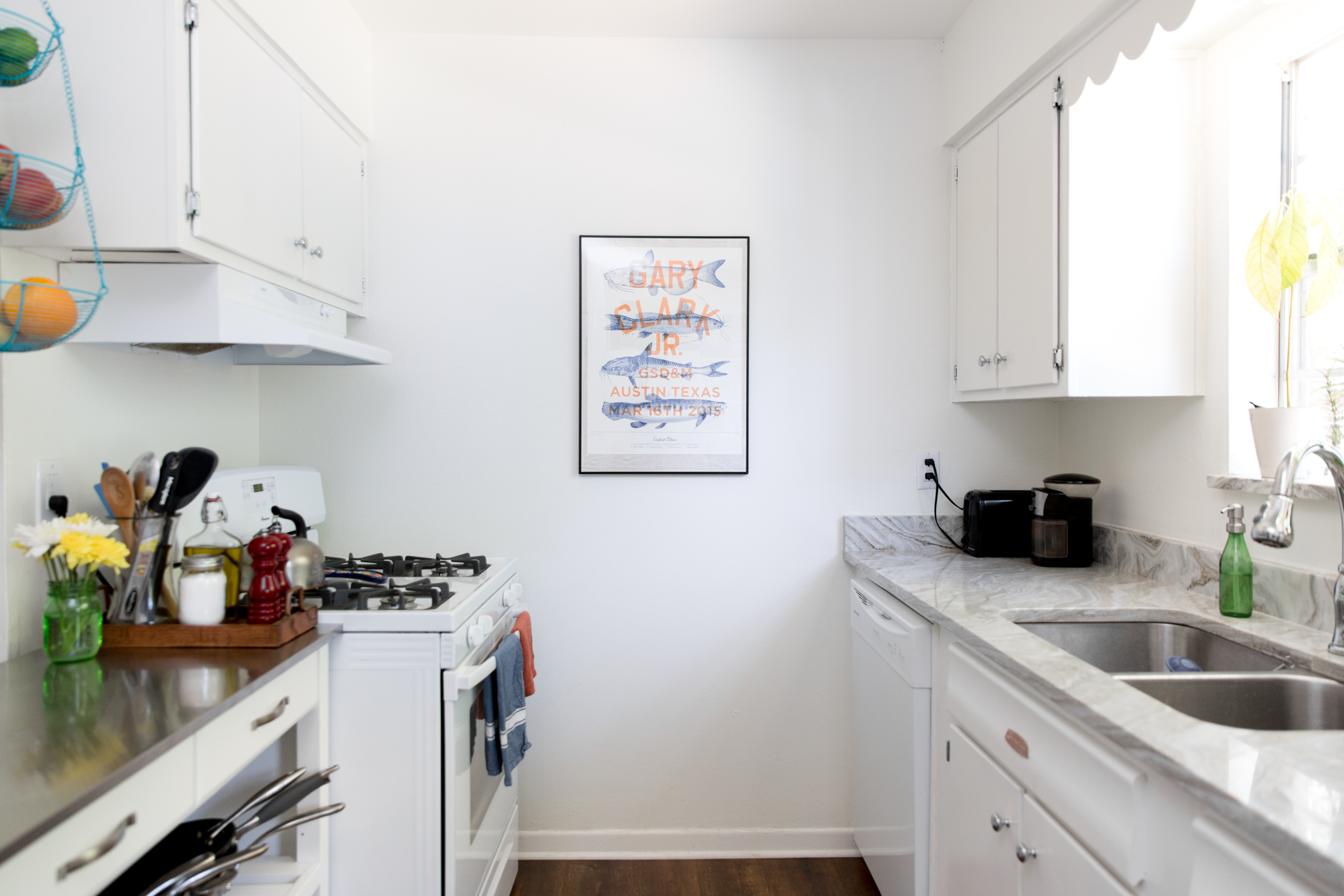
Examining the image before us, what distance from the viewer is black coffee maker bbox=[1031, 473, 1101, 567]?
82.2 inches

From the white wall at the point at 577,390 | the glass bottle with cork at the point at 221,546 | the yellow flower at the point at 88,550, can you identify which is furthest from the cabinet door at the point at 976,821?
the yellow flower at the point at 88,550

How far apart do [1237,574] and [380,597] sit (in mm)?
1989

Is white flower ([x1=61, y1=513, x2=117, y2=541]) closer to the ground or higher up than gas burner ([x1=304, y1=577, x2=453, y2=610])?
higher up

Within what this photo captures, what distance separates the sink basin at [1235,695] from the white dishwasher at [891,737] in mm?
554

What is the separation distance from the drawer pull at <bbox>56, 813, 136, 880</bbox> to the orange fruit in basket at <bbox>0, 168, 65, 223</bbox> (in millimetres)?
1015

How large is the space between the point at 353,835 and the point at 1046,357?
211cm

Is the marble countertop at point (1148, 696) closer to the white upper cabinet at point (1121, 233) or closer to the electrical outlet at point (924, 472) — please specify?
the electrical outlet at point (924, 472)

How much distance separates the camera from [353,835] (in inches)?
63.9

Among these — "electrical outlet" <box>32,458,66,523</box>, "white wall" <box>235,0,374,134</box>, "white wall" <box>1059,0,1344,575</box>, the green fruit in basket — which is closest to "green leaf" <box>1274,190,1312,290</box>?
"white wall" <box>1059,0,1344,575</box>

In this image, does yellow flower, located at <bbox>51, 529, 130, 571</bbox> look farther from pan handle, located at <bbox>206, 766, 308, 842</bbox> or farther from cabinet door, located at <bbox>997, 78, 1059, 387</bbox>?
cabinet door, located at <bbox>997, 78, 1059, 387</bbox>

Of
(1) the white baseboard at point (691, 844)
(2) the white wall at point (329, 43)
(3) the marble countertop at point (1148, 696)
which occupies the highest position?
(2) the white wall at point (329, 43)

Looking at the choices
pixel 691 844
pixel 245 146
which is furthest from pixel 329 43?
pixel 691 844

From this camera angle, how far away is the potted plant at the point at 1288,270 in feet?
4.96

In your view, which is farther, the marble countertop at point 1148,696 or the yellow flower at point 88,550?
the yellow flower at point 88,550
